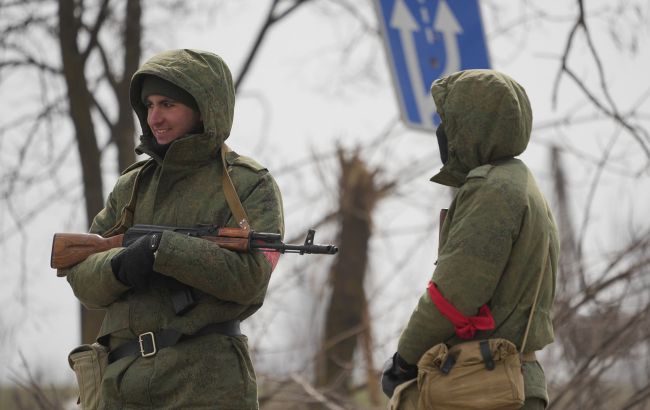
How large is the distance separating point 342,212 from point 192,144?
7407 mm

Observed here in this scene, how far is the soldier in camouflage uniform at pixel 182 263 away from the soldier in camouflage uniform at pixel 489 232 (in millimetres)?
576

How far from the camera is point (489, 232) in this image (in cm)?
387

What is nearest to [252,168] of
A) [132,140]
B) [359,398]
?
[132,140]

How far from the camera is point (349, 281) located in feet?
41.6

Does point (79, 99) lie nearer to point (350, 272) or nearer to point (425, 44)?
point (425, 44)

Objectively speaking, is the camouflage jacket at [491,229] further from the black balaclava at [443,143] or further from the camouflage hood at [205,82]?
the camouflage hood at [205,82]

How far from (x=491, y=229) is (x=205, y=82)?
1172mm

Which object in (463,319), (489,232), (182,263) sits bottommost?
(463,319)

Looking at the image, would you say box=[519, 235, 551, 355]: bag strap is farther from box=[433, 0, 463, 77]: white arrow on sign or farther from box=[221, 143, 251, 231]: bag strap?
box=[433, 0, 463, 77]: white arrow on sign

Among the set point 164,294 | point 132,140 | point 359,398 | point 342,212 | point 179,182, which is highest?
point 179,182

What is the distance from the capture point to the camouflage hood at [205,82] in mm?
4281

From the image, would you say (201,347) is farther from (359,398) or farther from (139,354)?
(359,398)

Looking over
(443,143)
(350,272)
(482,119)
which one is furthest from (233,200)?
(350,272)

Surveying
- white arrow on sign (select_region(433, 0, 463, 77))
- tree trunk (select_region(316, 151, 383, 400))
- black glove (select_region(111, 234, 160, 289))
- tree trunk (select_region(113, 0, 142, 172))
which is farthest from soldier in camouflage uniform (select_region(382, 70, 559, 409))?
tree trunk (select_region(316, 151, 383, 400))
